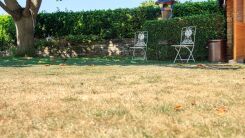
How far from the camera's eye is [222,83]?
7.12m

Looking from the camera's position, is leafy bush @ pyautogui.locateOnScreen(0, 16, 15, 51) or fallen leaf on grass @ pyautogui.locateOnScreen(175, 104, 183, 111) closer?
fallen leaf on grass @ pyautogui.locateOnScreen(175, 104, 183, 111)

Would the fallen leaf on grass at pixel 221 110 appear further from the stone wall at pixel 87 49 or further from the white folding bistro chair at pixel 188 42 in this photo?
the stone wall at pixel 87 49

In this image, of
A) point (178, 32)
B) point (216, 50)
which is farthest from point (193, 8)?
point (216, 50)

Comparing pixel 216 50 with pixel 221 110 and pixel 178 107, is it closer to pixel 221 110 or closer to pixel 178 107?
pixel 178 107

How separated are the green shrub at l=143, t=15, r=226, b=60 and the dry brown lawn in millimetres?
7755

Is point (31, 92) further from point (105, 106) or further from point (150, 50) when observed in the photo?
point (150, 50)

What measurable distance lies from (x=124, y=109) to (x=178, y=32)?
11558 mm

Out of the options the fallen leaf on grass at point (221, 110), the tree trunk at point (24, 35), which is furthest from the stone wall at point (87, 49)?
the fallen leaf on grass at point (221, 110)

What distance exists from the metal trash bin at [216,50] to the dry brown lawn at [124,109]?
7244 millimetres

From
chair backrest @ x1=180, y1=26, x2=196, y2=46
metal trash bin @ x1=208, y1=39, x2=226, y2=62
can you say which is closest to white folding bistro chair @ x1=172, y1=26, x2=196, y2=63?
chair backrest @ x1=180, y1=26, x2=196, y2=46

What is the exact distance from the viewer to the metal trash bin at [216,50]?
14656mm

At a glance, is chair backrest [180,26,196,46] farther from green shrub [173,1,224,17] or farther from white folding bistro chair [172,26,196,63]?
green shrub [173,1,224,17]

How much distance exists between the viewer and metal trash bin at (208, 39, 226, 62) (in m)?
14.7

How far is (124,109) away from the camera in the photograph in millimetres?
4742
